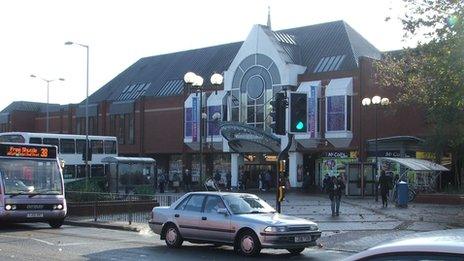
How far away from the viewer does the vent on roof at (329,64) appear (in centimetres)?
5112

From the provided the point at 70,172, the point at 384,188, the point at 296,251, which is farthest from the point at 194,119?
the point at 296,251

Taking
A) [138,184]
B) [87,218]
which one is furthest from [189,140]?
[87,218]

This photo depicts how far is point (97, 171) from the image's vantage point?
144 feet

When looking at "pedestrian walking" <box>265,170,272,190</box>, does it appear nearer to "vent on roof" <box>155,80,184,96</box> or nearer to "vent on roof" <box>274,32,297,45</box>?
"vent on roof" <box>274,32,297,45</box>

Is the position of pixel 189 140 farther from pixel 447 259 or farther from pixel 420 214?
pixel 447 259

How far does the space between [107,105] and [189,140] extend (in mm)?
15313

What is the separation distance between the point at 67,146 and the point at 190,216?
2857cm

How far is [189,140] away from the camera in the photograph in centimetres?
5944

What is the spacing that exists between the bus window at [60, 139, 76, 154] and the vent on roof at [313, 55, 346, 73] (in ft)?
68.8

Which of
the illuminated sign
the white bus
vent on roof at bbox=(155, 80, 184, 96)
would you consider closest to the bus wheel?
the illuminated sign

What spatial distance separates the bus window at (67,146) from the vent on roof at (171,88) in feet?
74.1

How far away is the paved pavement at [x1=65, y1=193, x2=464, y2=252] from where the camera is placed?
1688 cm

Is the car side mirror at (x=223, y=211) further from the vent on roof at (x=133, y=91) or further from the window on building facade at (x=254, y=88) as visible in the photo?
the vent on roof at (x=133, y=91)

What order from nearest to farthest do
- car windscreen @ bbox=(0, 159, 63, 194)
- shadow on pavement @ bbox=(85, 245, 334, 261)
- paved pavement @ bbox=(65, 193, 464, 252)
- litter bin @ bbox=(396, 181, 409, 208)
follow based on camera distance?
shadow on pavement @ bbox=(85, 245, 334, 261) → paved pavement @ bbox=(65, 193, 464, 252) → car windscreen @ bbox=(0, 159, 63, 194) → litter bin @ bbox=(396, 181, 409, 208)
